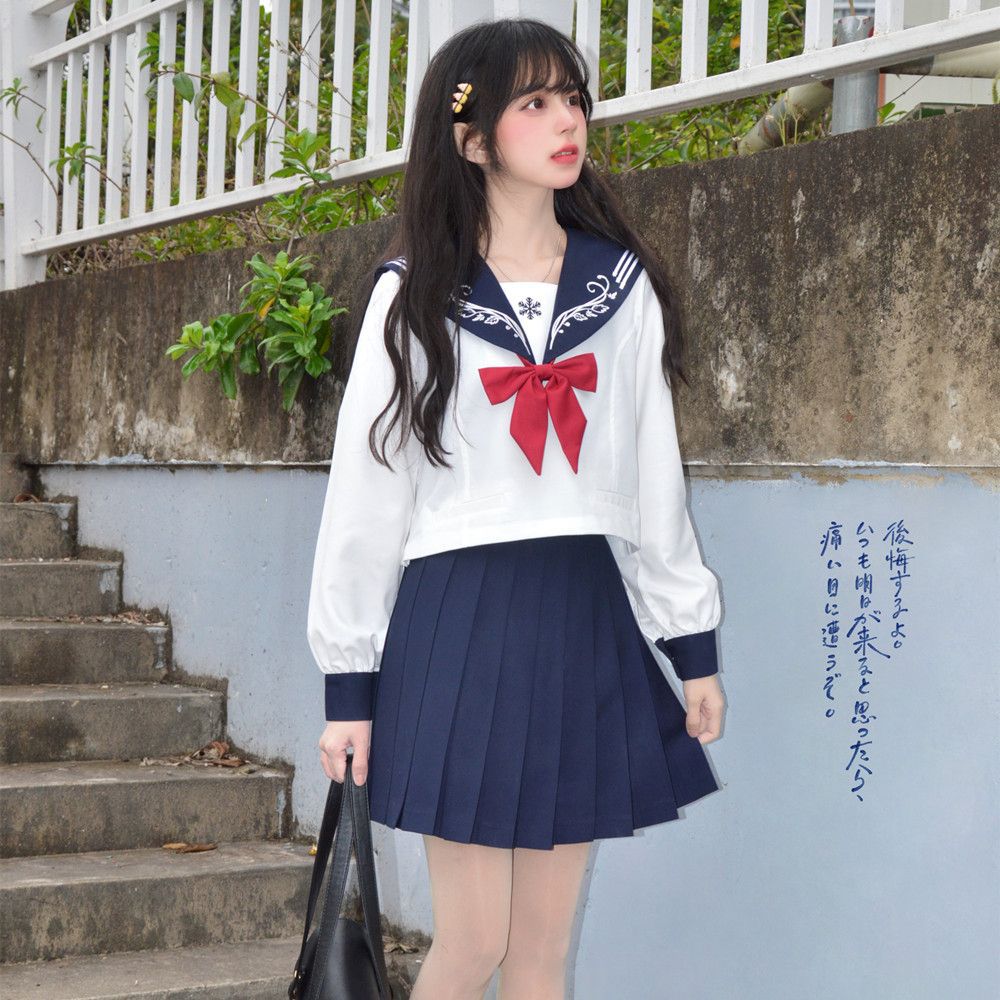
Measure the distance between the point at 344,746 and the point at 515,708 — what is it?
264 millimetres

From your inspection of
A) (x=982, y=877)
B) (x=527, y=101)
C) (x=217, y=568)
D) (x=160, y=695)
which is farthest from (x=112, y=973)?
(x=527, y=101)

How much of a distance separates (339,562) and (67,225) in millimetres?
3554

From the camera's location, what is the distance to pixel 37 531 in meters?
4.97

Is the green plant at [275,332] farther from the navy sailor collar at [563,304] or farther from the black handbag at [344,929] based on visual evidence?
the black handbag at [344,929]

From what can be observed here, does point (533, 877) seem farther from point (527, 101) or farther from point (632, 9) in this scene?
point (632, 9)

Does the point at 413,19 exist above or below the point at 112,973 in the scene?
above

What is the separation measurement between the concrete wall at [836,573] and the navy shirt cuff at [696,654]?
0.37 metres

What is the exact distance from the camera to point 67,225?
531cm

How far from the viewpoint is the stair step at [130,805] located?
3.76 meters

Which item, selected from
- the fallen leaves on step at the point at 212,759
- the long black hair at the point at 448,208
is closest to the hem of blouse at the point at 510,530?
the long black hair at the point at 448,208

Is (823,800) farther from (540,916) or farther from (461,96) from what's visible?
(461,96)

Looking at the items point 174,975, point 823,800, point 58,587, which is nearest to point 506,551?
point 823,800

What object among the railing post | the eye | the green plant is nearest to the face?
the eye

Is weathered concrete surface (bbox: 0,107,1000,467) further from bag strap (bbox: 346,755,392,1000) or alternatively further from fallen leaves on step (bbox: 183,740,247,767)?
fallen leaves on step (bbox: 183,740,247,767)
